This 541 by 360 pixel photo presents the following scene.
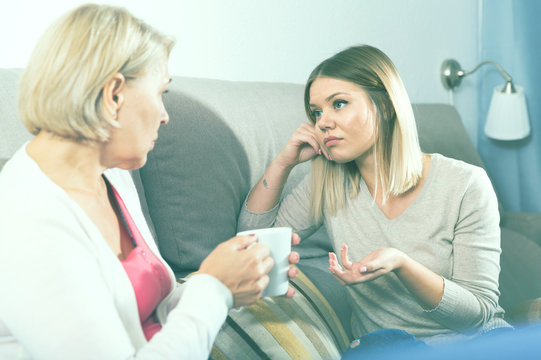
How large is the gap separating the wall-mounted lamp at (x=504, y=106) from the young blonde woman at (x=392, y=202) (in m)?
1.00

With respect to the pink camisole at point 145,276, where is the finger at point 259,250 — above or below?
above

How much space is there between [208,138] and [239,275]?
0.50m

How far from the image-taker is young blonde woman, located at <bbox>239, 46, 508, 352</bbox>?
936mm

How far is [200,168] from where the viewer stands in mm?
1025

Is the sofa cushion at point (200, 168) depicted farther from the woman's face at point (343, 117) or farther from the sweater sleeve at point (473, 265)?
the sweater sleeve at point (473, 265)

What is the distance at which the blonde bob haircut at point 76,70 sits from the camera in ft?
1.76

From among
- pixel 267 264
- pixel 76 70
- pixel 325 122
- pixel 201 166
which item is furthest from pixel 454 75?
pixel 76 70

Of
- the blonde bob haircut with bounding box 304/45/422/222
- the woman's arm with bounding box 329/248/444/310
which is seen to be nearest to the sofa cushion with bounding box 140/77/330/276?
the blonde bob haircut with bounding box 304/45/422/222

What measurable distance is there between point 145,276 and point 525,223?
4.68ft

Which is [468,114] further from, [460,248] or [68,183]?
[68,183]

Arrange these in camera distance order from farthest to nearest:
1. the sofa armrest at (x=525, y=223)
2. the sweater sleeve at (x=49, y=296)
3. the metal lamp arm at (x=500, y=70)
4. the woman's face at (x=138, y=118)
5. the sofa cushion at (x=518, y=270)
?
the metal lamp arm at (x=500, y=70) < the sofa armrest at (x=525, y=223) < the sofa cushion at (x=518, y=270) < the woman's face at (x=138, y=118) < the sweater sleeve at (x=49, y=296)

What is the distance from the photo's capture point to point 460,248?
0.95 meters

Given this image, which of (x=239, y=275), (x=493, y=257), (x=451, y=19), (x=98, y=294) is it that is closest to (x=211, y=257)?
(x=239, y=275)

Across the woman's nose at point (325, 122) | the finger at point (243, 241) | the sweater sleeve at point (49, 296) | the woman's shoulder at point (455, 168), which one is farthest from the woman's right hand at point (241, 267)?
the woman's shoulder at point (455, 168)
